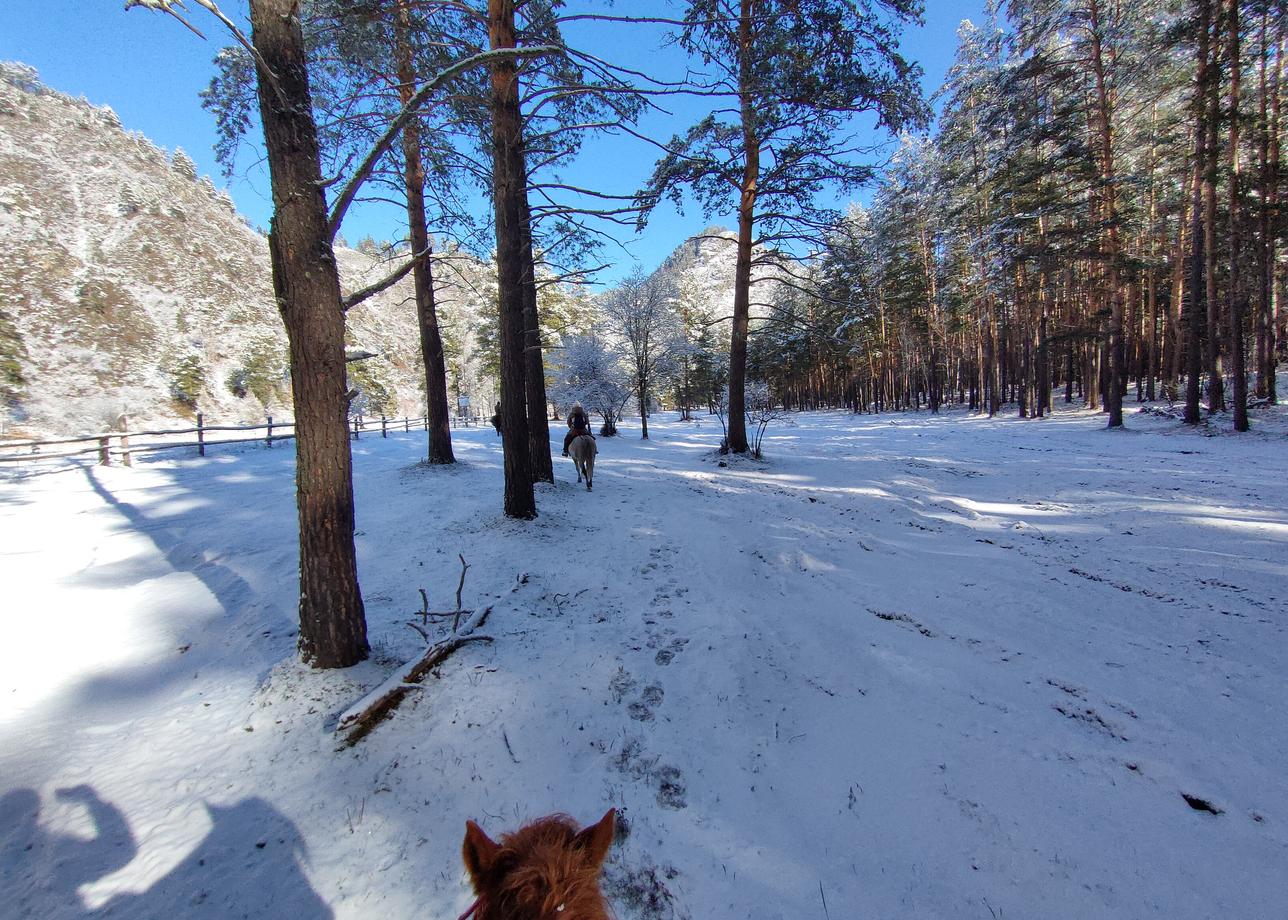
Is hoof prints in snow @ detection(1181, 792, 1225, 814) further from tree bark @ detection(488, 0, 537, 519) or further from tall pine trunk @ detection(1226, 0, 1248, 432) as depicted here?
tall pine trunk @ detection(1226, 0, 1248, 432)

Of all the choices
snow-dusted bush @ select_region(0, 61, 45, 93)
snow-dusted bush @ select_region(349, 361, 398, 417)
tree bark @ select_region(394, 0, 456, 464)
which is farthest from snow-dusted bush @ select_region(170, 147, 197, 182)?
tree bark @ select_region(394, 0, 456, 464)

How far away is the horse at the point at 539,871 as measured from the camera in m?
1.10

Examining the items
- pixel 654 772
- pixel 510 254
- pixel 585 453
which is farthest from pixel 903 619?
pixel 510 254

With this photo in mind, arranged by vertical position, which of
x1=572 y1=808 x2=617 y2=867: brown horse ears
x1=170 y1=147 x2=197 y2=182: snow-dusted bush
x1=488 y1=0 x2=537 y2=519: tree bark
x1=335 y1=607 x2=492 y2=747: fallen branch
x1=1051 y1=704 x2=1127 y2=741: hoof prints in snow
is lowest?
x1=1051 y1=704 x2=1127 y2=741: hoof prints in snow

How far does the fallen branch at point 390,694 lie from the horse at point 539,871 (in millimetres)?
2083

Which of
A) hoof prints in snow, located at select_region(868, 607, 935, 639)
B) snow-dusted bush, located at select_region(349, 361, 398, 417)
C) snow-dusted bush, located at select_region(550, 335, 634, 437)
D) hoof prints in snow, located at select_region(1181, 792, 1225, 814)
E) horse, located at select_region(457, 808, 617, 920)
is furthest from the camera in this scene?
snow-dusted bush, located at select_region(349, 361, 398, 417)

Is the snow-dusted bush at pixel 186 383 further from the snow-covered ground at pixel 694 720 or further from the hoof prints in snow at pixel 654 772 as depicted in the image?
the hoof prints in snow at pixel 654 772

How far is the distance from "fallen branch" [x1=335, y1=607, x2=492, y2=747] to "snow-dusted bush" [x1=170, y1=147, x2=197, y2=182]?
10501 centimetres

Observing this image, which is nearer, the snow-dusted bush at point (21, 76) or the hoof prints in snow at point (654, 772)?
the hoof prints in snow at point (654, 772)

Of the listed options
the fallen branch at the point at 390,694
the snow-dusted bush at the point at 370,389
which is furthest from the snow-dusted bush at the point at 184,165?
the fallen branch at the point at 390,694

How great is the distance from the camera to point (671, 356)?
23.4 metres

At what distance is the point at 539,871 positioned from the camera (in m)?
1.12

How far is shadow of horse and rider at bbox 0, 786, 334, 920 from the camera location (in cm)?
189

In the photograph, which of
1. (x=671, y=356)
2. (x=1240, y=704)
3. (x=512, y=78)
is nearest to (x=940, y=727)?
(x=1240, y=704)
